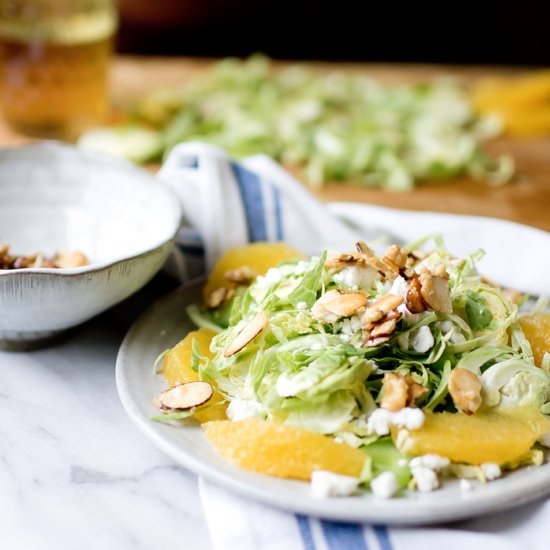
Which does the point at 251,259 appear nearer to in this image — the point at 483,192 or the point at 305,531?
the point at 305,531

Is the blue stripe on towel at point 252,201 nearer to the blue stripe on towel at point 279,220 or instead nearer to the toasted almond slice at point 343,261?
the blue stripe on towel at point 279,220

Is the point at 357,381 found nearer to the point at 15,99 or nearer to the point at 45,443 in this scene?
the point at 45,443

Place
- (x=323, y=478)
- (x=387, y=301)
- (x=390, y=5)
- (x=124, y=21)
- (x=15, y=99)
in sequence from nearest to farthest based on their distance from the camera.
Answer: (x=323, y=478) → (x=387, y=301) → (x=15, y=99) → (x=124, y=21) → (x=390, y=5)

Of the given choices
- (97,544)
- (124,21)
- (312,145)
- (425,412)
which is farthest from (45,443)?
(124,21)

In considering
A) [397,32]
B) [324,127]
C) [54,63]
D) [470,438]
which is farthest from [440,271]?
[397,32]

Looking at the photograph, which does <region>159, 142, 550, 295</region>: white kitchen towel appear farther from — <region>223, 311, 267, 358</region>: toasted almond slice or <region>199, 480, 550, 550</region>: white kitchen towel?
<region>199, 480, 550, 550</region>: white kitchen towel

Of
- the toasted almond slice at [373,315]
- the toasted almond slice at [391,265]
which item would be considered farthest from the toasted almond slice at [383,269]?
the toasted almond slice at [373,315]
